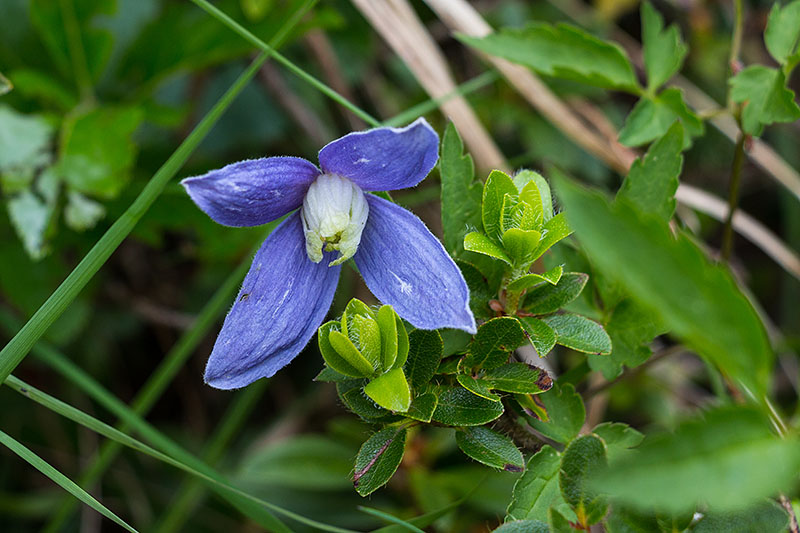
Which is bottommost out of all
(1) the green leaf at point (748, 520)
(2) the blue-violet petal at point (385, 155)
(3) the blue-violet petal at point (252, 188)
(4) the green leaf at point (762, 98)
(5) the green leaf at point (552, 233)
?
(1) the green leaf at point (748, 520)

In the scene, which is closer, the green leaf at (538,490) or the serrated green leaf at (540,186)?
the green leaf at (538,490)

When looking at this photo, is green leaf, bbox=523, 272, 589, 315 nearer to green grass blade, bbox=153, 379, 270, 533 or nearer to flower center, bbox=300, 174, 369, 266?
flower center, bbox=300, 174, 369, 266

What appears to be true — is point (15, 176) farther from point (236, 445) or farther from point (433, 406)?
point (433, 406)

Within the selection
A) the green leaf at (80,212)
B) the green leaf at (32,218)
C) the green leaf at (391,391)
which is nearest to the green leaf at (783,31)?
the green leaf at (391,391)

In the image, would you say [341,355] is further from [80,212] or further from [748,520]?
[80,212]

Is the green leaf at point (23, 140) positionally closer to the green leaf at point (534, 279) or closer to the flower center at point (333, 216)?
the flower center at point (333, 216)

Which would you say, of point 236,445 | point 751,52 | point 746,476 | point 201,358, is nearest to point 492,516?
point 236,445

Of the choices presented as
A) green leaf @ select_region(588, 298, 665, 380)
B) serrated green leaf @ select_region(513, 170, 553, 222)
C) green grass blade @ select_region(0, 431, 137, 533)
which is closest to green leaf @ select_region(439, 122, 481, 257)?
serrated green leaf @ select_region(513, 170, 553, 222)
